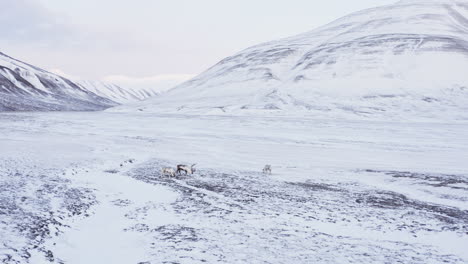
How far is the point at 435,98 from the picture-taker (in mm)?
110188

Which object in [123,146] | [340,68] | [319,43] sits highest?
[319,43]

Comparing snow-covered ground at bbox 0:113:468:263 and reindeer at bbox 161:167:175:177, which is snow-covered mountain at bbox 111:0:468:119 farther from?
reindeer at bbox 161:167:175:177

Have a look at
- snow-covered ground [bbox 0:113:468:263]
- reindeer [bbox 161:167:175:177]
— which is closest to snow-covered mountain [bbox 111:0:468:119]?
snow-covered ground [bbox 0:113:468:263]

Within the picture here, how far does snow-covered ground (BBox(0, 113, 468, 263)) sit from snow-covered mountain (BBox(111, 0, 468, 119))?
77.3 metres

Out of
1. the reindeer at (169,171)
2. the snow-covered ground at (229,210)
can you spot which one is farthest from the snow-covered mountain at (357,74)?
the reindeer at (169,171)

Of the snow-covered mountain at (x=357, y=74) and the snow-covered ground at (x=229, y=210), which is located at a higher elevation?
the snow-covered mountain at (x=357, y=74)

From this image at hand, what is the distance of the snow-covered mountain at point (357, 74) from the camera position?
10919 centimetres

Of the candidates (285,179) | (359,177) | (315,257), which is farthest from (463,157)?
(315,257)

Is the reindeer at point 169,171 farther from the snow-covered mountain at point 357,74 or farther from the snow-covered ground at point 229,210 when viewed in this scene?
the snow-covered mountain at point 357,74

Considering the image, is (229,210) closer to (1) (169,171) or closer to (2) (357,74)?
(1) (169,171)

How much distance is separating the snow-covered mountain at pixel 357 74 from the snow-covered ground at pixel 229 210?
7727cm

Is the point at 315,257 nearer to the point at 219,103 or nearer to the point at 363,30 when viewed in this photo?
the point at 219,103

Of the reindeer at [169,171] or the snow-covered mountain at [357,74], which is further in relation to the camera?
the snow-covered mountain at [357,74]

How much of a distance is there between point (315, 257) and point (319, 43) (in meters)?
182
